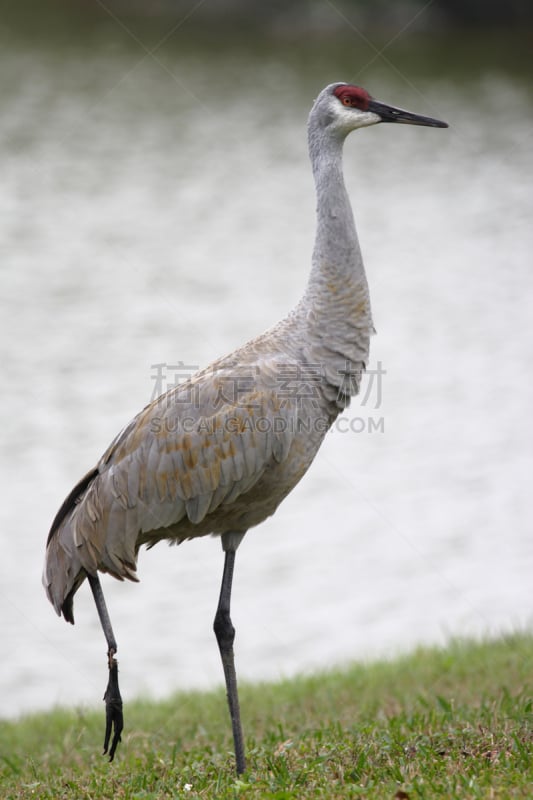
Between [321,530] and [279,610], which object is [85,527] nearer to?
[279,610]

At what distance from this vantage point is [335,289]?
568 cm

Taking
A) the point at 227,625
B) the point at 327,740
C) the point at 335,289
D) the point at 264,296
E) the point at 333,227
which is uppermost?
the point at 264,296

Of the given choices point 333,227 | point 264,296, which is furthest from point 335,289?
point 264,296

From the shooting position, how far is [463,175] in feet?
73.2

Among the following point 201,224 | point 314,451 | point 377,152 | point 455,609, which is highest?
point 377,152

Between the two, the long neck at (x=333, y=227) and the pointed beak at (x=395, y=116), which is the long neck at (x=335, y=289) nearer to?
the long neck at (x=333, y=227)

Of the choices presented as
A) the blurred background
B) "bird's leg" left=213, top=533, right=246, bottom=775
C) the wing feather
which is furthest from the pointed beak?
the blurred background

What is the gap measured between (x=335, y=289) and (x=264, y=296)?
1201cm

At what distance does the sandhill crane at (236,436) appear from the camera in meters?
5.43

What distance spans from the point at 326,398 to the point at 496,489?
24.8 ft

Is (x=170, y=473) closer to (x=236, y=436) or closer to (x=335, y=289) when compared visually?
(x=236, y=436)

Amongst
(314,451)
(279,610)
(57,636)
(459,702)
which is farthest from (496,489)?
(314,451)

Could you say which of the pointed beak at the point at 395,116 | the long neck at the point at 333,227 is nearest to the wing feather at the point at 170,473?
the long neck at the point at 333,227

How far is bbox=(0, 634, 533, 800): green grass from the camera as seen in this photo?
474 cm
